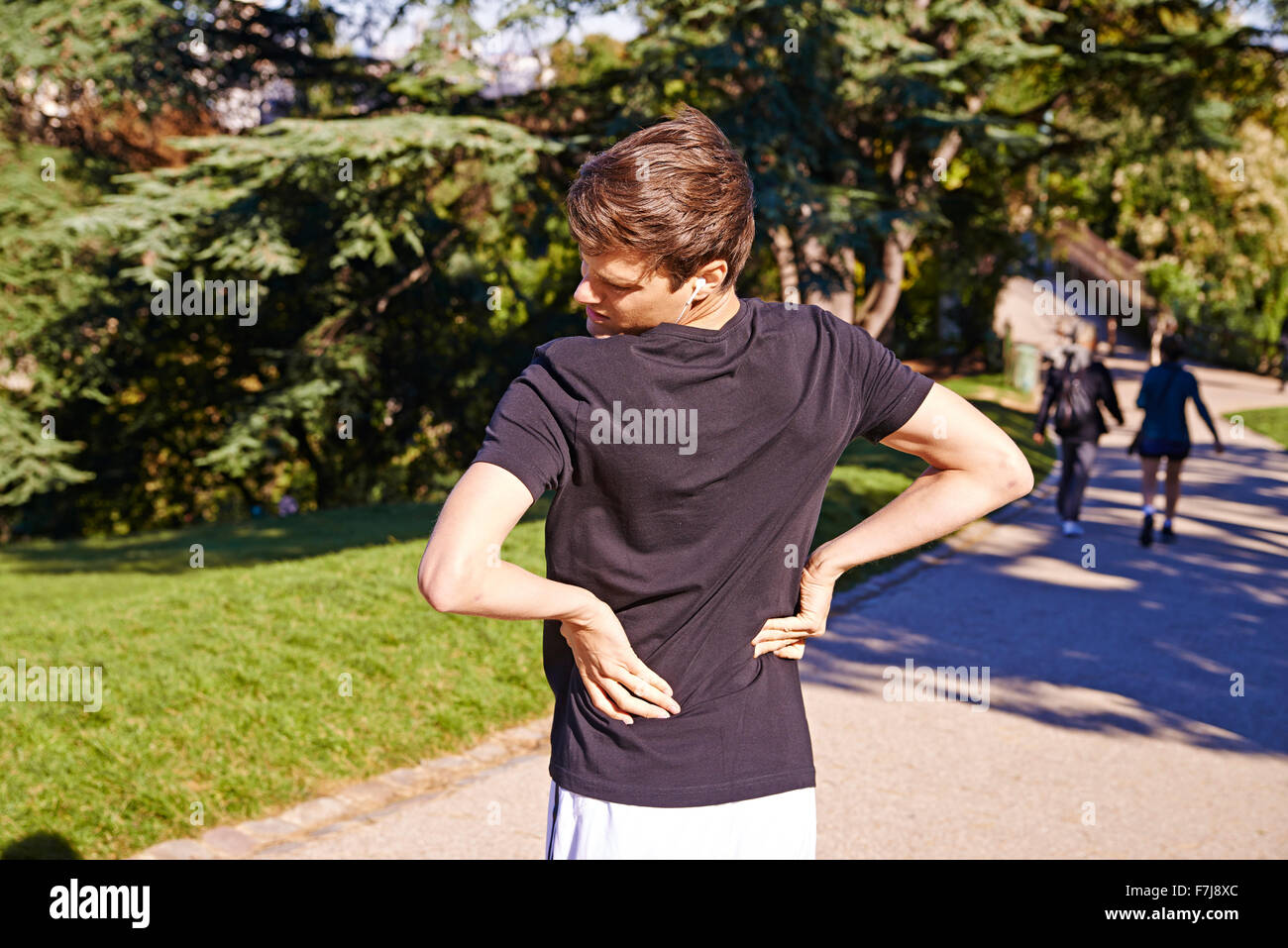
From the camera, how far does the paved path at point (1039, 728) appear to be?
471cm

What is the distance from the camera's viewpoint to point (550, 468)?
1.76m

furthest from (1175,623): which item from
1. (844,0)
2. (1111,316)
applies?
(1111,316)

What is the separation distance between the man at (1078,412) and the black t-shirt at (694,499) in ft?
33.2

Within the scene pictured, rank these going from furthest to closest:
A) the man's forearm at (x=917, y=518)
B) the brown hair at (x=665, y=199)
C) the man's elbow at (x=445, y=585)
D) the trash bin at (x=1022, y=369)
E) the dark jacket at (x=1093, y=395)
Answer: the trash bin at (x=1022, y=369) < the dark jacket at (x=1093, y=395) < the man's forearm at (x=917, y=518) < the brown hair at (x=665, y=199) < the man's elbow at (x=445, y=585)

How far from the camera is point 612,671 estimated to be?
1.92 m

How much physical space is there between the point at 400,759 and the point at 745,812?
12.7 ft

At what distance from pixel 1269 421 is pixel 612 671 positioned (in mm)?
25408

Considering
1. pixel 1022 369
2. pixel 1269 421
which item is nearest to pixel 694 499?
pixel 1269 421

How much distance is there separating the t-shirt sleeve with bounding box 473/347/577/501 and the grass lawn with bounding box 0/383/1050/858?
3666 mm

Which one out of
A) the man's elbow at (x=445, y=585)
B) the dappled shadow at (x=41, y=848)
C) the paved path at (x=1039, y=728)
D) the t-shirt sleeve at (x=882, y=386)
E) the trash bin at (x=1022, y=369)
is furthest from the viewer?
the trash bin at (x=1022, y=369)

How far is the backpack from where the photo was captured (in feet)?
37.7

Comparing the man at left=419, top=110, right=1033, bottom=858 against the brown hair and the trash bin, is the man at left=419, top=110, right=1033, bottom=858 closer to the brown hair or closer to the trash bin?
the brown hair

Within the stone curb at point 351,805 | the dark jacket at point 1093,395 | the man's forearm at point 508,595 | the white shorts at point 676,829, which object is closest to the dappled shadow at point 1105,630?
the dark jacket at point 1093,395

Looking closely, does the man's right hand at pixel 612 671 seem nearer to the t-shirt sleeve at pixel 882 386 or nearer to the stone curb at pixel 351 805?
the t-shirt sleeve at pixel 882 386
